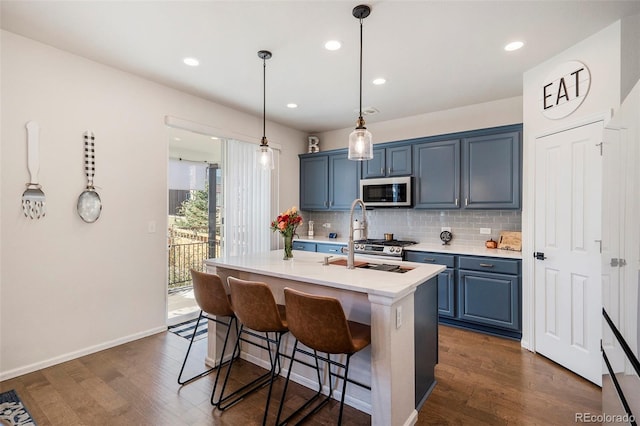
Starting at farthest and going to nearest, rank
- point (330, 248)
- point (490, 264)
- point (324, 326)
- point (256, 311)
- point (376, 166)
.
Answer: point (330, 248) < point (376, 166) < point (490, 264) < point (256, 311) < point (324, 326)

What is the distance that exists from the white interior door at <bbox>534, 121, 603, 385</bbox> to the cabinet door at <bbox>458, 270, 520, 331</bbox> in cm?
28

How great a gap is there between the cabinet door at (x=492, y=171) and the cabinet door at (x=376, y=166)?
1.10m

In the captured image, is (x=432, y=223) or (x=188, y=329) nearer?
(x=188, y=329)

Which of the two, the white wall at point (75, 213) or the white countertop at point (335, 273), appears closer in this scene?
the white countertop at point (335, 273)

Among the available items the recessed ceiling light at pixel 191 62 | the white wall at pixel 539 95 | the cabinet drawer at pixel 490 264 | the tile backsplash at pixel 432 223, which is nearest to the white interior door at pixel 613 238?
the white wall at pixel 539 95

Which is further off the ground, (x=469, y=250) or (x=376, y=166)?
(x=376, y=166)

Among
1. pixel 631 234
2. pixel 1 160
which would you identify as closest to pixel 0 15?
pixel 1 160

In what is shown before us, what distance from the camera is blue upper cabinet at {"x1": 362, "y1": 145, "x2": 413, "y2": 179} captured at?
14.3 feet

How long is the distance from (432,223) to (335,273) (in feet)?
9.02

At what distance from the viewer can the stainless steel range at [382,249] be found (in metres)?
3.97

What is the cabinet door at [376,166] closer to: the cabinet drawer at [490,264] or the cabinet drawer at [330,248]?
the cabinet drawer at [330,248]

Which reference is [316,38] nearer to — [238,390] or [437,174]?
[437,174]

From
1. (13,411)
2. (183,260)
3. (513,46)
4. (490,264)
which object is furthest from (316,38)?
(183,260)

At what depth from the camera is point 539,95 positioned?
3.01 m
